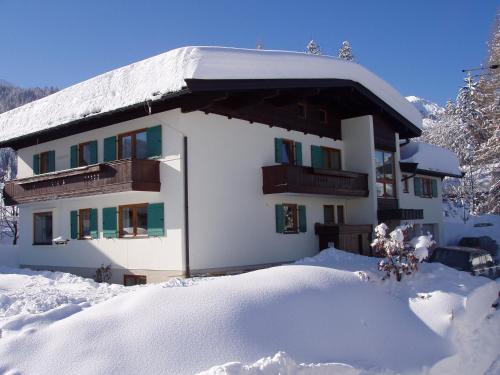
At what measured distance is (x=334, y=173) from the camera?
18.0 meters

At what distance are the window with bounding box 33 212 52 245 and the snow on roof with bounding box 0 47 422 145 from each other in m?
3.17

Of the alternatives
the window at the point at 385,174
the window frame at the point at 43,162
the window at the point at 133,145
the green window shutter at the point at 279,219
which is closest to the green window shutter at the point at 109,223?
the window at the point at 133,145

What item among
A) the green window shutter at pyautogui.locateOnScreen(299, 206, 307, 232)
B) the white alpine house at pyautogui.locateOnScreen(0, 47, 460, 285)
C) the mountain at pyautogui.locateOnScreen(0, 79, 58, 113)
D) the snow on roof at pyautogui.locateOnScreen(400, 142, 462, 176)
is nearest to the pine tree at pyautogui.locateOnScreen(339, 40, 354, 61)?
the snow on roof at pyautogui.locateOnScreen(400, 142, 462, 176)

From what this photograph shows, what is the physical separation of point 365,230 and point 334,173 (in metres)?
2.66

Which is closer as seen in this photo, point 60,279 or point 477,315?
point 477,315

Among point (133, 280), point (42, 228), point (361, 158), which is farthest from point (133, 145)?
point (361, 158)

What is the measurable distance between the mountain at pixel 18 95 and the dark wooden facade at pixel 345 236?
8954 centimetres

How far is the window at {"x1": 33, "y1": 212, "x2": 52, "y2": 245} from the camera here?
746 inches

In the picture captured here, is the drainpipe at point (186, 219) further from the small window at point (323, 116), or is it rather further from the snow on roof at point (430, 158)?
the snow on roof at point (430, 158)

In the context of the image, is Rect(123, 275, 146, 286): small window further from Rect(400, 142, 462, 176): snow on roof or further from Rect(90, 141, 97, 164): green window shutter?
Rect(400, 142, 462, 176): snow on roof

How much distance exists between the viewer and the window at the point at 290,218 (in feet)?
55.7

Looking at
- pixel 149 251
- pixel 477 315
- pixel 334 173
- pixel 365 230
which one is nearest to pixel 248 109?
pixel 334 173

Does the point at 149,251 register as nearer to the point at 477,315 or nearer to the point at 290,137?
the point at 290,137

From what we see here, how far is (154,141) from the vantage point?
14945 mm
